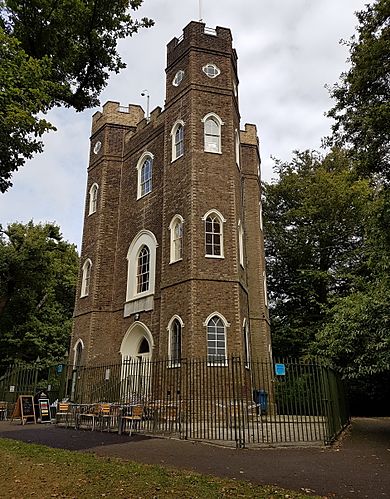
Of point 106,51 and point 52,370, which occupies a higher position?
point 106,51

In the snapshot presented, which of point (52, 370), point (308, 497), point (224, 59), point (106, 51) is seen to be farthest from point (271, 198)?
point (308, 497)

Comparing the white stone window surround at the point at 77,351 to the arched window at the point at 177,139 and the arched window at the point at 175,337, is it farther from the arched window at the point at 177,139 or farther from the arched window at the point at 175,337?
the arched window at the point at 177,139

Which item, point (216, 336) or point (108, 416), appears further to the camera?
point (216, 336)

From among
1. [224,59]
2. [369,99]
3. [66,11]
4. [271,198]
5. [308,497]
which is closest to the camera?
[308,497]

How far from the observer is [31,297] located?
1204 inches

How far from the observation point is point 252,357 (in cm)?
1980

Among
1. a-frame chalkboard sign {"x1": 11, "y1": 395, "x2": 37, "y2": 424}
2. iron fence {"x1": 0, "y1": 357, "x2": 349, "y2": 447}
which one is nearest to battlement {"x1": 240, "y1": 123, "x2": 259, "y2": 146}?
iron fence {"x1": 0, "y1": 357, "x2": 349, "y2": 447}

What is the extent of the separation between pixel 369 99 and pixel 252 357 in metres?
11.6

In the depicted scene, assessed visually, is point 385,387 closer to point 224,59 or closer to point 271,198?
point 271,198

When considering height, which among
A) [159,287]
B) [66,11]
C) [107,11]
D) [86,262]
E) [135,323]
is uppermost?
[107,11]

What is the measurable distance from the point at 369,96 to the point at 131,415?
11.5 metres

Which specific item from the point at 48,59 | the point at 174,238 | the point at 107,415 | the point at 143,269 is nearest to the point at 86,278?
the point at 143,269

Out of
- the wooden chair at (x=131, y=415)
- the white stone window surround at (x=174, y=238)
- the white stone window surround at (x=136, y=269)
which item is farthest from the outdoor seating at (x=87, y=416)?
the white stone window surround at (x=174, y=238)

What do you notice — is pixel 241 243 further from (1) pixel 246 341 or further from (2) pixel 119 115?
(2) pixel 119 115
